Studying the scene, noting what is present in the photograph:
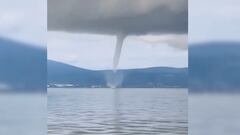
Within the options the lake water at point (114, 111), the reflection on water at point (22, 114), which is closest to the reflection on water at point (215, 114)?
the lake water at point (114, 111)

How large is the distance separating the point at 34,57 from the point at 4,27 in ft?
1.42

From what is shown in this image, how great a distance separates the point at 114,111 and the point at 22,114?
936 millimetres

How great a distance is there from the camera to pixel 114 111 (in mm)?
4957

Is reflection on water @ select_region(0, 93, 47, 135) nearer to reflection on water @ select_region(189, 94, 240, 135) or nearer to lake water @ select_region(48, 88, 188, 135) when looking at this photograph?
lake water @ select_region(48, 88, 188, 135)

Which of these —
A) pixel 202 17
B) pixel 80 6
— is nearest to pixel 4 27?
pixel 80 6

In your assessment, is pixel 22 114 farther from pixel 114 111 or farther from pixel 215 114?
pixel 215 114

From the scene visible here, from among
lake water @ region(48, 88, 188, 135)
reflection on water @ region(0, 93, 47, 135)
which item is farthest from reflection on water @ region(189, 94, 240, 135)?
reflection on water @ region(0, 93, 47, 135)

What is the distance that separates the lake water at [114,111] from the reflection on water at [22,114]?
0.11m

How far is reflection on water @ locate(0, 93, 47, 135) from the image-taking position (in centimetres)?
484

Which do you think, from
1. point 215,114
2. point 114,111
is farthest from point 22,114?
point 215,114

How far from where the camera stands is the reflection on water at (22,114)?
4.84 meters

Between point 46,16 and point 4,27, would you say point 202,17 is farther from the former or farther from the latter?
point 4,27

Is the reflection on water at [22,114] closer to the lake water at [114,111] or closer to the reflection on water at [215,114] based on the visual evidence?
the lake water at [114,111]

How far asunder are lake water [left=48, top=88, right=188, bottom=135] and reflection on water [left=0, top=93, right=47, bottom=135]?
0.11m
